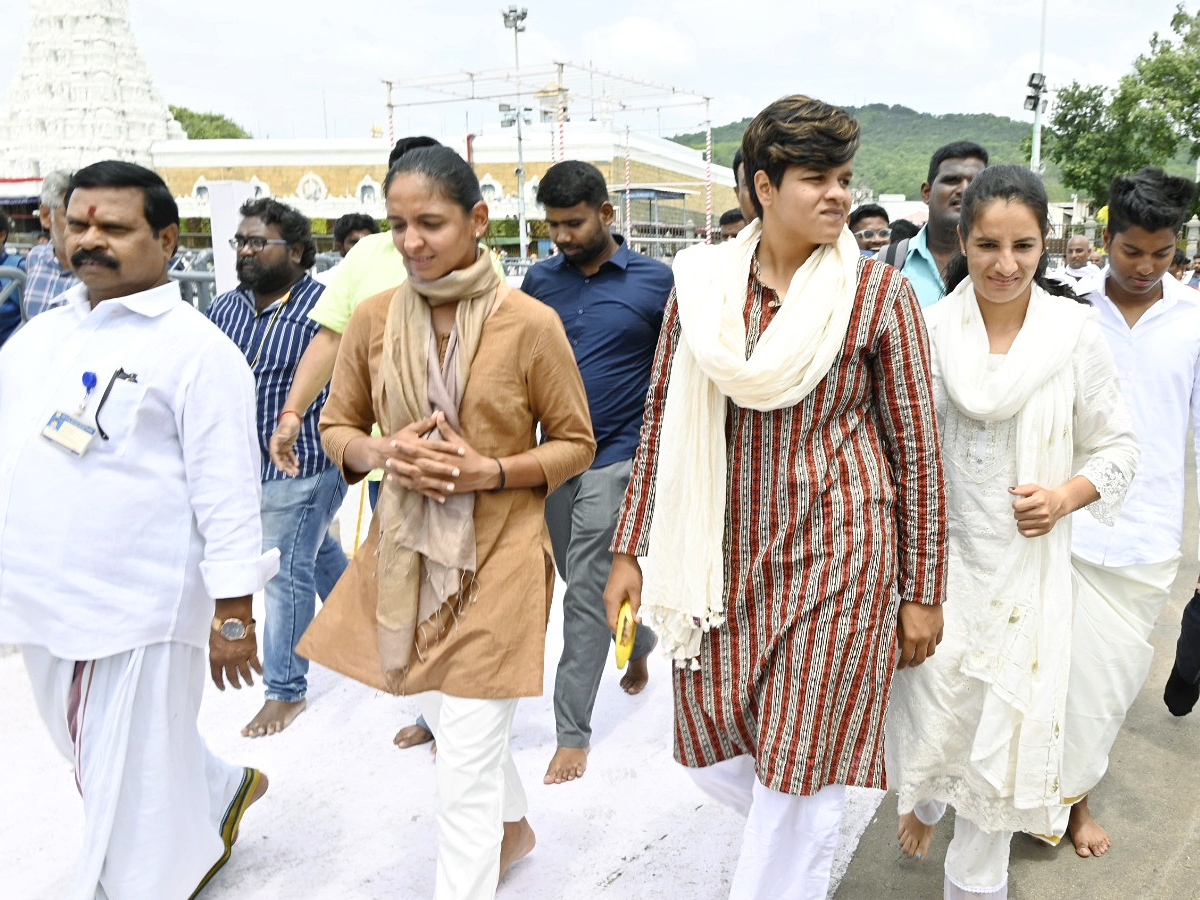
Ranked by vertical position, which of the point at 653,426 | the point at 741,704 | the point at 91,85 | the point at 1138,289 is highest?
the point at 91,85

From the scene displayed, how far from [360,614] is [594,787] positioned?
4.23 ft

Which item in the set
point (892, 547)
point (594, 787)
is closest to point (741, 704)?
point (892, 547)

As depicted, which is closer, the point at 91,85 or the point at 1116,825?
the point at 1116,825

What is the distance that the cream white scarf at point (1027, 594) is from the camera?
8.61ft

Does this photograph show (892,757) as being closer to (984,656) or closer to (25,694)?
(984,656)

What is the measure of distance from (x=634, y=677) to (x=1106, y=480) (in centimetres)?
239

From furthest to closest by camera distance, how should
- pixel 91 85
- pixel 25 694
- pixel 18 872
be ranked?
pixel 91 85 → pixel 25 694 → pixel 18 872

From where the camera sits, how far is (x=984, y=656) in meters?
2.68

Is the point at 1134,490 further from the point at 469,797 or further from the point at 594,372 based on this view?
the point at 469,797

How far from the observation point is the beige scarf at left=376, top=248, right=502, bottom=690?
266 cm

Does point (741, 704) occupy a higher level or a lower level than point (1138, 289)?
lower

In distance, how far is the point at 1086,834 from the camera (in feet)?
10.8

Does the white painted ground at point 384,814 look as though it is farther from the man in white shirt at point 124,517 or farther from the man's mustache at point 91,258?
the man's mustache at point 91,258

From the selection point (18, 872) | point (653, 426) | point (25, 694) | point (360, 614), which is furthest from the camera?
point (25, 694)
